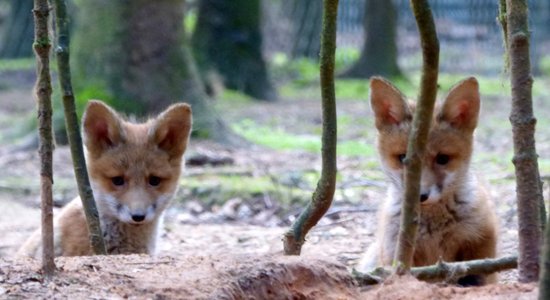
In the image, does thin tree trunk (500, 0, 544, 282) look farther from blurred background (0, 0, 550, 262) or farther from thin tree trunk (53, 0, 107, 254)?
thin tree trunk (53, 0, 107, 254)

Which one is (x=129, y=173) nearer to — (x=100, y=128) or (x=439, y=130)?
(x=100, y=128)

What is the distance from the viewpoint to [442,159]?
6.29 metres

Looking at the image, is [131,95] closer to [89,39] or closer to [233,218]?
[89,39]

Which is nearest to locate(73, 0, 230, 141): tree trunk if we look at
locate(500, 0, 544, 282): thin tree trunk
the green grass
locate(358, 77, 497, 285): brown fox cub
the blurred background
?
the blurred background

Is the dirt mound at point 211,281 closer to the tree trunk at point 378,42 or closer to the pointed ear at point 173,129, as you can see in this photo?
the pointed ear at point 173,129

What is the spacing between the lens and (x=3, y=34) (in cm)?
2738

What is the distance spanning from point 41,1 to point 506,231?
440cm

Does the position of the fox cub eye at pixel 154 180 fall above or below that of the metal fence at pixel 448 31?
below

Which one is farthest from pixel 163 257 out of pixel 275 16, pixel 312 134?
pixel 275 16

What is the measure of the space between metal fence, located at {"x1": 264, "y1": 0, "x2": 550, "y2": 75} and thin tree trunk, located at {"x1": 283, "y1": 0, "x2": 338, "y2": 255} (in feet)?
74.5

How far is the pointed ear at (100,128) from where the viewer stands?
22.4ft

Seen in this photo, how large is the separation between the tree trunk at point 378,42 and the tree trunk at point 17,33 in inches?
344

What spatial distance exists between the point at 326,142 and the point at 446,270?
80cm

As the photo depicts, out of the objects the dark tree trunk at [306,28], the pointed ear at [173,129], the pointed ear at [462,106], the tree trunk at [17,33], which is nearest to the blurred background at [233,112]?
the pointed ear at [462,106]
